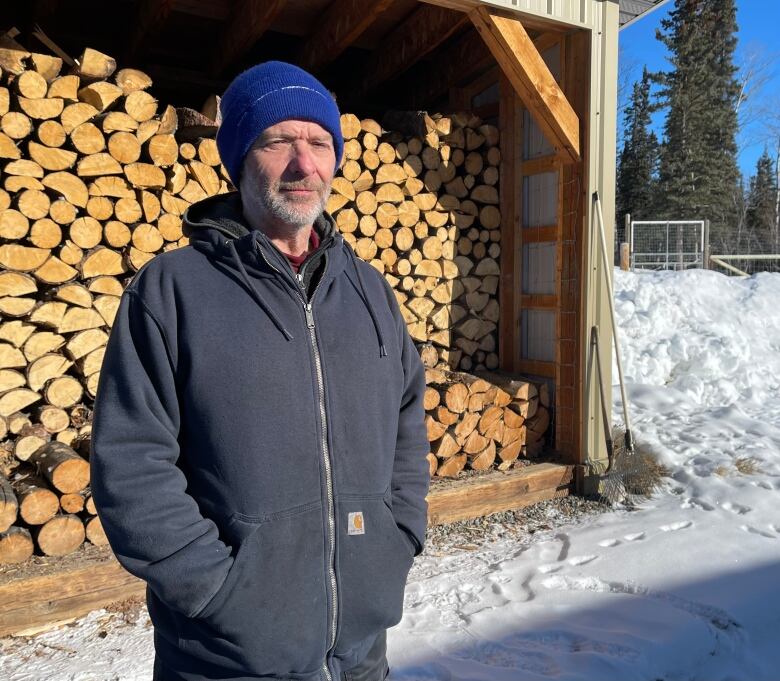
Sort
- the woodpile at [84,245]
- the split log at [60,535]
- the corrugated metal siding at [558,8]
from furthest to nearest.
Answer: the corrugated metal siding at [558,8] < the woodpile at [84,245] < the split log at [60,535]

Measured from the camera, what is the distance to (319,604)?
138 cm

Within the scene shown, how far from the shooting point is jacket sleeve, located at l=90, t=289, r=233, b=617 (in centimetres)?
126

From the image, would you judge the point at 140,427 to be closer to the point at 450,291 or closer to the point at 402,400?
the point at 402,400

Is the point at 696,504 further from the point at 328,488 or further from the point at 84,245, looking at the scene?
the point at 84,245

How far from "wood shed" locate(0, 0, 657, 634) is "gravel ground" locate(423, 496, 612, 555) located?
0.33 ft

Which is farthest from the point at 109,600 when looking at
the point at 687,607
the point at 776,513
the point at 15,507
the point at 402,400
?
the point at 776,513

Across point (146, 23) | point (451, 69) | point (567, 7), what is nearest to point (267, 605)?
point (567, 7)

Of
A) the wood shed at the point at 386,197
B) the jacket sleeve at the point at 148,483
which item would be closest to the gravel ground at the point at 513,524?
the wood shed at the point at 386,197

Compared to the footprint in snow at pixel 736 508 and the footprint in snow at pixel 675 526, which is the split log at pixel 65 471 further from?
the footprint in snow at pixel 736 508

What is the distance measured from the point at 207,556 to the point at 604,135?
13.4 ft

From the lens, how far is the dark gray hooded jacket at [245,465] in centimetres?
128

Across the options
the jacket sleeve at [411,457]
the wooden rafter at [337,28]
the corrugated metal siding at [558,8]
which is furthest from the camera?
the wooden rafter at [337,28]

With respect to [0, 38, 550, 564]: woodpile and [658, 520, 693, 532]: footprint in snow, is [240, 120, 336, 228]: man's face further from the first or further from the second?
[658, 520, 693, 532]: footprint in snow

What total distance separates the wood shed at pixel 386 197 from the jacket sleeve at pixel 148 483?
2.10 meters
